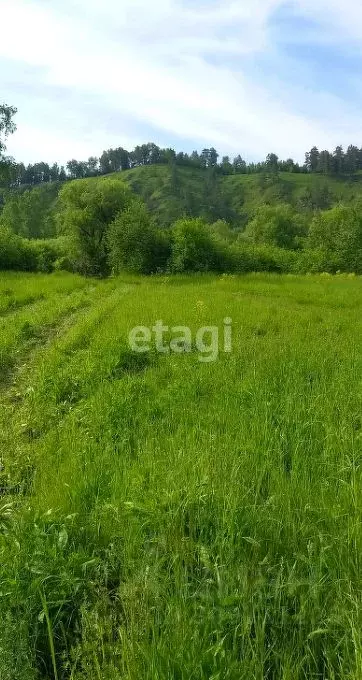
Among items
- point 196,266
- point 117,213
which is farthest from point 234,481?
point 117,213

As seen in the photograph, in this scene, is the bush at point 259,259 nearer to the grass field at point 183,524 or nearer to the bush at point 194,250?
the bush at point 194,250

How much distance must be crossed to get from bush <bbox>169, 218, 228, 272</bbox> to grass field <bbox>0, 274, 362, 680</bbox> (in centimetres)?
2347

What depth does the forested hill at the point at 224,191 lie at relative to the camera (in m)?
93.0

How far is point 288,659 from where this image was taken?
200 centimetres

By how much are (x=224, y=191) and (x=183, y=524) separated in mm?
112910

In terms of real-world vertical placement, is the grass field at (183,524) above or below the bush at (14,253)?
below

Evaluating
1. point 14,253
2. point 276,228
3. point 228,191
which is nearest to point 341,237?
point 276,228

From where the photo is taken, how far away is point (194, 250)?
29.9 m

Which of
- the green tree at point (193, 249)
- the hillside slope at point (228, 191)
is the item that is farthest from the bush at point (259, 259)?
the hillside slope at point (228, 191)

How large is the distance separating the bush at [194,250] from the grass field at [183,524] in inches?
924

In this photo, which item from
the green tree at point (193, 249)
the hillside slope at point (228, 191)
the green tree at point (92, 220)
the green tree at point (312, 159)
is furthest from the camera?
the green tree at point (312, 159)

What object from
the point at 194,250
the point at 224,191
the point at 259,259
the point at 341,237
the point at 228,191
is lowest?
the point at 259,259

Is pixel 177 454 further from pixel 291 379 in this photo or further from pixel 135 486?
pixel 291 379

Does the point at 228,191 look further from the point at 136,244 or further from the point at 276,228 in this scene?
the point at 136,244
